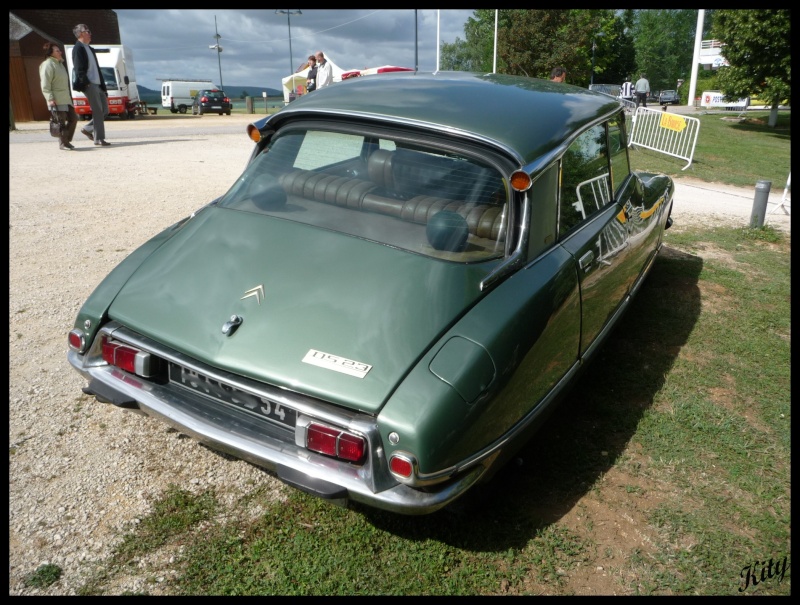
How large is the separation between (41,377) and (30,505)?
3.87ft

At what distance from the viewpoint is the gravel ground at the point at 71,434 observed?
258cm

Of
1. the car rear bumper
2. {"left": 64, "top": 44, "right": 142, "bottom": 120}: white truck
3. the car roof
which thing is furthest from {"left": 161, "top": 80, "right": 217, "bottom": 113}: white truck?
the car rear bumper

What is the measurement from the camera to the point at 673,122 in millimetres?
12672

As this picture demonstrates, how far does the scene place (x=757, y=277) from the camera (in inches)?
236

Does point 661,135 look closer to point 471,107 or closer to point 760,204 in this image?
point 760,204

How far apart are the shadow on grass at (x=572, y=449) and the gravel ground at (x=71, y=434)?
2.76 feet

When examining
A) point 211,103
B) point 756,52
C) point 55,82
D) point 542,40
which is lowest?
point 211,103

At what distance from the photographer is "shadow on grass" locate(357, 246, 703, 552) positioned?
272cm

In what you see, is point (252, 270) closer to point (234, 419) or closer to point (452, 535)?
point (234, 419)

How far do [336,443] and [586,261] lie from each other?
5.44 ft

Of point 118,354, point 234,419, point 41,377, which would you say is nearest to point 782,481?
point 234,419

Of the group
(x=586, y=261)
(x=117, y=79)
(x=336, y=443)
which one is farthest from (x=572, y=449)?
(x=117, y=79)

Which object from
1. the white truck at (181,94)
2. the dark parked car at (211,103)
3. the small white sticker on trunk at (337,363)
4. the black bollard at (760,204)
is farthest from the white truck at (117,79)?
the small white sticker on trunk at (337,363)

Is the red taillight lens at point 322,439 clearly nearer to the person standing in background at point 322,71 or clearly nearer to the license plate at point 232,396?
the license plate at point 232,396
